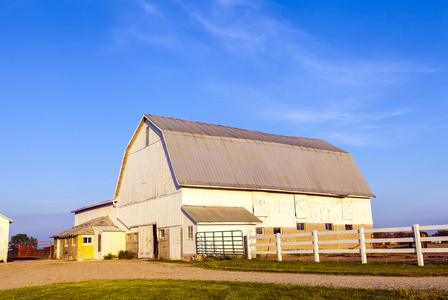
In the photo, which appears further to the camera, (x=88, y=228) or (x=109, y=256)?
(x=88, y=228)

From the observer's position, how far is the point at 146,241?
1277 inches

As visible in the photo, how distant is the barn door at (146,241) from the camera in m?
31.8

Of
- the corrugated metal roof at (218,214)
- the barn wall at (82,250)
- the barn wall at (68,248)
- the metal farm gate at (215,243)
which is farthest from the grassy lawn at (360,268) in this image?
the barn wall at (68,248)

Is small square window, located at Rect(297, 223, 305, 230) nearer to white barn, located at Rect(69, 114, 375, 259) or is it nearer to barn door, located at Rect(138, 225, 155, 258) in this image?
white barn, located at Rect(69, 114, 375, 259)

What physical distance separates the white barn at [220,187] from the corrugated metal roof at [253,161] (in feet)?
0.30

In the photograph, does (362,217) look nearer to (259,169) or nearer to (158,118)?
(259,169)

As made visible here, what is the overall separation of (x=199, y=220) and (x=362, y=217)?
18029 millimetres

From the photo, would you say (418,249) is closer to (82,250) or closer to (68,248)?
(82,250)

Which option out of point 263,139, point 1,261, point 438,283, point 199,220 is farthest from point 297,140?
point 438,283

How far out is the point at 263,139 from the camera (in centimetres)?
3734

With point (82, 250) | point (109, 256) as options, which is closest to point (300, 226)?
point (109, 256)

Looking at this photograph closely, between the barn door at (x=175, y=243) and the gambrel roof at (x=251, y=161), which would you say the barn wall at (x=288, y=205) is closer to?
the gambrel roof at (x=251, y=161)

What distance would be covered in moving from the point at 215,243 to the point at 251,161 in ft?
29.8

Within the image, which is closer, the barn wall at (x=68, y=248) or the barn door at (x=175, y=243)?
the barn door at (x=175, y=243)
